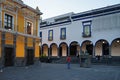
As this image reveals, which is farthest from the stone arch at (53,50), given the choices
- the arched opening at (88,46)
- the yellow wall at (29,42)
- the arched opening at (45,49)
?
the yellow wall at (29,42)

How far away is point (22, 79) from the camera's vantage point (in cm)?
1186

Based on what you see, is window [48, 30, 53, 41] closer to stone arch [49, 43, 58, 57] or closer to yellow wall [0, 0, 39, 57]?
stone arch [49, 43, 58, 57]

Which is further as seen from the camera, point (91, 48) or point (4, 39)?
point (91, 48)

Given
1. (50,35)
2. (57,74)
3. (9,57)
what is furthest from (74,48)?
(57,74)

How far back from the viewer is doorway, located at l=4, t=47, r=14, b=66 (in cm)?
2008

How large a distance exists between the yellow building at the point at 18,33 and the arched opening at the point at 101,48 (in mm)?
11889

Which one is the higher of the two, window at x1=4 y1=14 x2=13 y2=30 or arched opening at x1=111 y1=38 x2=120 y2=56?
window at x1=4 y1=14 x2=13 y2=30

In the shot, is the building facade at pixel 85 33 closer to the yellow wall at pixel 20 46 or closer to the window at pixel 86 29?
the window at pixel 86 29

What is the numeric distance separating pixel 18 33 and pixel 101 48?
1646 cm

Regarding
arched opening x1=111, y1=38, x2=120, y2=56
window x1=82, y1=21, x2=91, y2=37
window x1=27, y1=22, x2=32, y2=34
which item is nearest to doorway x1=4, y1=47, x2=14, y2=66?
window x1=27, y1=22, x2=32, y2=34

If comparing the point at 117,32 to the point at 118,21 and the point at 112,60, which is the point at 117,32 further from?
the point at 112,60

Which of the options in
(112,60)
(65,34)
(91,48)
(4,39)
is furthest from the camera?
(65,34)

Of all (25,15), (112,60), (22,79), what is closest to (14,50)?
(25,15)

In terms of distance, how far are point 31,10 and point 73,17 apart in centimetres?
1280
